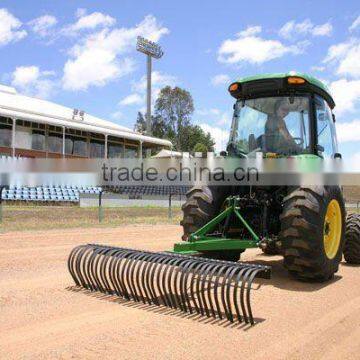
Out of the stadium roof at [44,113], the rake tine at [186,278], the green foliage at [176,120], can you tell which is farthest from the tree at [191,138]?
the rake tine at [186,278]

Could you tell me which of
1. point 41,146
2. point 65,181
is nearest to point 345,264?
point 65,181

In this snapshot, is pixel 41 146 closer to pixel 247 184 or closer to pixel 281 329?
pixel 247 184

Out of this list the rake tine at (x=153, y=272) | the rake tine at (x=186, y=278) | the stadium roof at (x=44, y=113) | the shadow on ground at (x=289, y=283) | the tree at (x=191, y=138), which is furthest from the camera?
the tree at (x=191, y=138)

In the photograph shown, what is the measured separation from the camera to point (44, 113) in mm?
28547

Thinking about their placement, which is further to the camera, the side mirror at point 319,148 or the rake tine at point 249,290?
the side mirror at point 319,148

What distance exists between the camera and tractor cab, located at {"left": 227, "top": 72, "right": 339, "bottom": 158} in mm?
6379

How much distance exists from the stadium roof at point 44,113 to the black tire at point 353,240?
68.9 ft

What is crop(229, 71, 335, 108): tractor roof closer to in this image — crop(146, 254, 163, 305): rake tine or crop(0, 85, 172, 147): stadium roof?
crop(146, 254, 163, 305): rake tine

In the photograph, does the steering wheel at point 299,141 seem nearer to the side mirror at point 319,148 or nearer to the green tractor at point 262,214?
the green tractor at point 262,214

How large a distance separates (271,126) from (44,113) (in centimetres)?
2402

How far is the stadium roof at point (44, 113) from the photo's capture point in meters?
26.5

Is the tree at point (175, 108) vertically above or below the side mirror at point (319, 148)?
above

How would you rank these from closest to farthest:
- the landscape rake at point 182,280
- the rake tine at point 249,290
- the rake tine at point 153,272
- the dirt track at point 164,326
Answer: the dirt track at point 164,326 → the rake tine at point 249,290 → the landscape rake at point 182,280 → the rake tine at point 153,272

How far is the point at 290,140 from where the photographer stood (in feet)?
21.1
